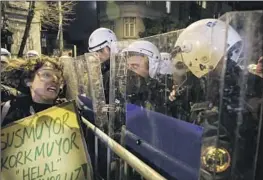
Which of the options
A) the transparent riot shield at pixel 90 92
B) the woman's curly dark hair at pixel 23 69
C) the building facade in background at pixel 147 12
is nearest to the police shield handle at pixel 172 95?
the building facade in background at pixel 147 12

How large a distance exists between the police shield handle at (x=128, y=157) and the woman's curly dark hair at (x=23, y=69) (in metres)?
0.56

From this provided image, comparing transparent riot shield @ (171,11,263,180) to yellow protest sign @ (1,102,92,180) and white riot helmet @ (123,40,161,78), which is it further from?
yellow protest sign @ (1,102,92,180)

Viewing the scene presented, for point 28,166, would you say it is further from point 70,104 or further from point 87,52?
point 87,52

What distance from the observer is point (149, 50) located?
7.97 feet

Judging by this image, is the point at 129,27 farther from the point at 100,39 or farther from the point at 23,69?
the point at 100,39

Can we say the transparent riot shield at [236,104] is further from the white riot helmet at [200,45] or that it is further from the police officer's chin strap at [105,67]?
the police officer's chin strap at [105,67]

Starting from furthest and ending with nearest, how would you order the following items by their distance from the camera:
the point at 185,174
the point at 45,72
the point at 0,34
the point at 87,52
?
the point at 87,52 → the point at 45,72 → the point at 185,174 → the point at 0,34

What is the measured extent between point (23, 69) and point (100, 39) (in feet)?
3.07

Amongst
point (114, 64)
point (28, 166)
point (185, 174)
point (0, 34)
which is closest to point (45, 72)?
point (114, 64)

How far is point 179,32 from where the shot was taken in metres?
2.18

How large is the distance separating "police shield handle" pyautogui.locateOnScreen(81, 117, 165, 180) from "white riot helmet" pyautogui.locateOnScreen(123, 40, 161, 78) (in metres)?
0.55

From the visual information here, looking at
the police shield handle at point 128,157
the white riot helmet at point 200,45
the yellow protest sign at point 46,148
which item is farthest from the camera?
the yellow protest sign at point 46,148

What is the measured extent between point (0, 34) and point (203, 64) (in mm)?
1121

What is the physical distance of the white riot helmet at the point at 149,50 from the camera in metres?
2.42
